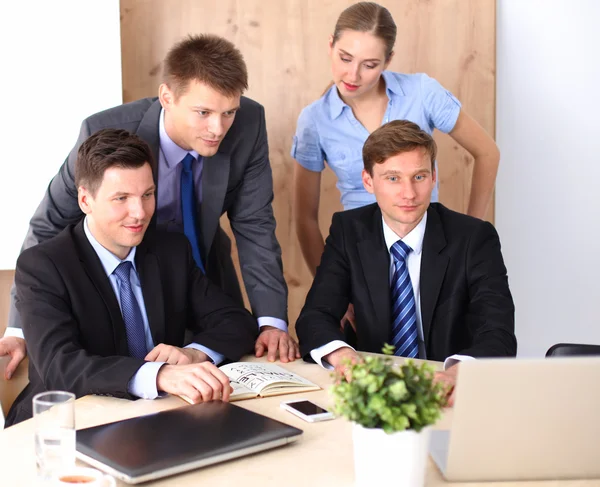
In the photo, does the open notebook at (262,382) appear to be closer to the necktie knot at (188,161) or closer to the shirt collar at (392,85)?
the necktie knot at (188,161)

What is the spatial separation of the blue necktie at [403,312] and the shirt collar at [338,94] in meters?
0.74

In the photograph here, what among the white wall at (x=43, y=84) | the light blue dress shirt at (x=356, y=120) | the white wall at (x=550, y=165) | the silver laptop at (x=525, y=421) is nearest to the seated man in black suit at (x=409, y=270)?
the light blue dress shirt at (x=356, y=120)

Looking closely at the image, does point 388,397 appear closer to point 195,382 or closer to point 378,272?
point 195,382

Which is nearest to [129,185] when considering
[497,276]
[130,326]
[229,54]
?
[130,326]

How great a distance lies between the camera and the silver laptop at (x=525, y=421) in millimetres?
1112

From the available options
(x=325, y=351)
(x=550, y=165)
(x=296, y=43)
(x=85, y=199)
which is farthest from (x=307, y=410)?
(x=550, y=165)

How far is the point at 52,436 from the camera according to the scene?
3.92ft

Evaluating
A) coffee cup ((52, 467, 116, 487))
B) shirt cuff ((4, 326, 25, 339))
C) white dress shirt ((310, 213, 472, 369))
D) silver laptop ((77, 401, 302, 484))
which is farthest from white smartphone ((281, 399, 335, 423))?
shirt cuff ((4, 326, 25, 339))

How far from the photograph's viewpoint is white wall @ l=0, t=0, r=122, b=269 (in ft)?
10.0

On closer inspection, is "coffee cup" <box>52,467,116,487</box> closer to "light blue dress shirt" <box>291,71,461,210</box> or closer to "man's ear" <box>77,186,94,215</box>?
"man's ear" <box>77,186,94,215</box>

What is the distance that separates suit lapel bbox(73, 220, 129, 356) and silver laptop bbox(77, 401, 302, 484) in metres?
0.56

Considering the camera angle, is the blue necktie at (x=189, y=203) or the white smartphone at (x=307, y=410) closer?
the white smartphone at (x=307, y=410)

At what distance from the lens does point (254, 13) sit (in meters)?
3.56

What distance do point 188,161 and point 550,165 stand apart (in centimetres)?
193
